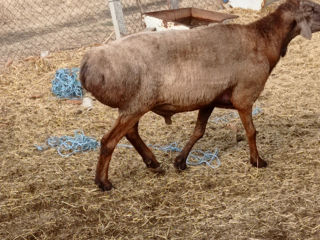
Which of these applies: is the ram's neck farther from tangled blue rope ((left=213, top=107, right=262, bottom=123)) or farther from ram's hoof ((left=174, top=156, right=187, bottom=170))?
tangled blue rope ((left=213, top=107, right=262, bottom=123))

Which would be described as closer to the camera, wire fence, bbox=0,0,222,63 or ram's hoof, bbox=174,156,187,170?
ram's hoof, bbox=174,156,187,170

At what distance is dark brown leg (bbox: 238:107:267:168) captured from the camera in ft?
15.0

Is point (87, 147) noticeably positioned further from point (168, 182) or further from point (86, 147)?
point (168, 182)

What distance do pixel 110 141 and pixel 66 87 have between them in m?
3.13

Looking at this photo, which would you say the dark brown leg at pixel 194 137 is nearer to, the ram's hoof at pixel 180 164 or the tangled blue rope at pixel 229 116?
the ram's hoof at pixel 180 164

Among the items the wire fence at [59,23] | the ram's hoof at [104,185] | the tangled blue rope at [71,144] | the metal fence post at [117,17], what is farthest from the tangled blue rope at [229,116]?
the wire fence at [59,23]

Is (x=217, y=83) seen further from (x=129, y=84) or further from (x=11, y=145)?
(x=11, y=145)

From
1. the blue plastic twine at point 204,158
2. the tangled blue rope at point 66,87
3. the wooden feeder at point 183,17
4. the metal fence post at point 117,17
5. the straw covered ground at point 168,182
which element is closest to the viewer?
the straw covered ground at point 168,182

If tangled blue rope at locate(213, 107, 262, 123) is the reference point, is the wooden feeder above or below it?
above

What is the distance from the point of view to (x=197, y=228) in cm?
382

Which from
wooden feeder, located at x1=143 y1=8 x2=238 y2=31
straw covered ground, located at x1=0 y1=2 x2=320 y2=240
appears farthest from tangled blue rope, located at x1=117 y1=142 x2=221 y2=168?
wooden feeder, located at x1=143 y1=8 x2=238 y2=31

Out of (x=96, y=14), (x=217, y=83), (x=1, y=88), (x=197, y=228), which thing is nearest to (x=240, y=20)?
(x=96, y=14)

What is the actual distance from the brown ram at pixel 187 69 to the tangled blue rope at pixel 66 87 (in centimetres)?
277

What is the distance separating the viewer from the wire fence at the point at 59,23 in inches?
385
